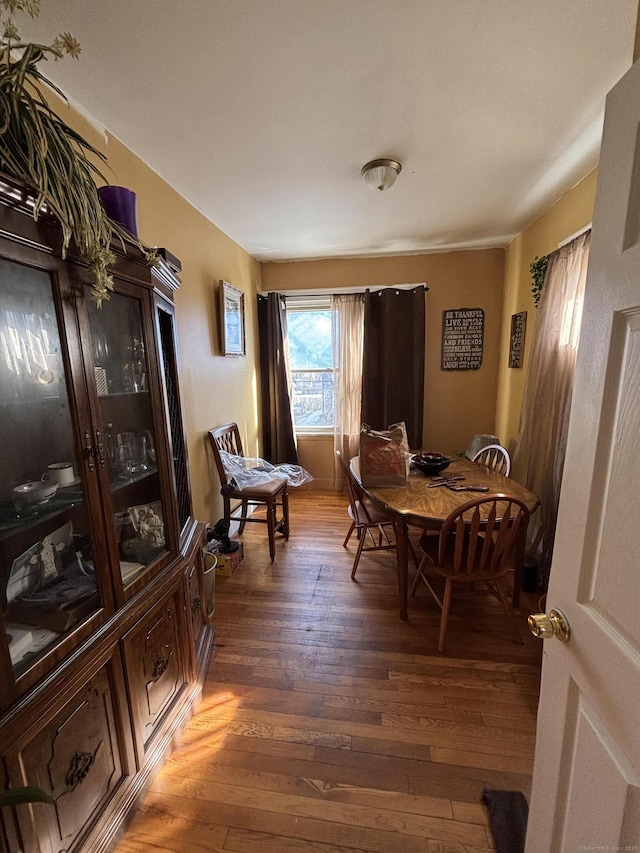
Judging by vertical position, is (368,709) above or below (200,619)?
below

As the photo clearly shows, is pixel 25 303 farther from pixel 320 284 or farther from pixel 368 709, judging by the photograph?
pixel 320 284

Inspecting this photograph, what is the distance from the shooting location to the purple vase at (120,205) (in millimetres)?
1117

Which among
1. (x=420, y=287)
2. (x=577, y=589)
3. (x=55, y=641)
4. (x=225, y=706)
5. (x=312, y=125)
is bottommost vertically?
(x=225, y=706)

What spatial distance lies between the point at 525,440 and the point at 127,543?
270 centimetres

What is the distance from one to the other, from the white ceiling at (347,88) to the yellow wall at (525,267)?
0.13 metres

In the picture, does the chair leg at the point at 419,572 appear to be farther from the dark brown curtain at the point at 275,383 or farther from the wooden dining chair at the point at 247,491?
the dark brown curtain at the point at 275,383

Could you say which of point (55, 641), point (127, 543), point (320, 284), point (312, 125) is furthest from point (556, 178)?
point (55, 641)

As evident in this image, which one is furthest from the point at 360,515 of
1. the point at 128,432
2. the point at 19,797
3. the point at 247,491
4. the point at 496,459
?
the point at 19,797

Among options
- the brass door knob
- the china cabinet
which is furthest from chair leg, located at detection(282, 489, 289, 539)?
the brass door knob

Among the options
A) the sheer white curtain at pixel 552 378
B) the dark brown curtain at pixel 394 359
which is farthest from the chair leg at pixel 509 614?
the dark brown curtain at pixel 394 359

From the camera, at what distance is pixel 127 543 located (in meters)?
1.24

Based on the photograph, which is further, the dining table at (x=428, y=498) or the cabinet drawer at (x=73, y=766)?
the dining table at (x=428, y=498)

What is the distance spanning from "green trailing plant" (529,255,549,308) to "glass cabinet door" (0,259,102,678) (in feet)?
9.43

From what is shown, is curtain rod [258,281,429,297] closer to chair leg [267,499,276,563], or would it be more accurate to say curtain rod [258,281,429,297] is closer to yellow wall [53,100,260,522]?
yellow wall [53,100,260,522]
